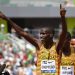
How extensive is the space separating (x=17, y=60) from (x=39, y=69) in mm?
7487

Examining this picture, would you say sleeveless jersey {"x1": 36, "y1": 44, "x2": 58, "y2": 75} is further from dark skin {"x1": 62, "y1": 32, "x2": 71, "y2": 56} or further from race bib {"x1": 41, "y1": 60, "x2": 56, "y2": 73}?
dark skin {"x1": 62, "y1": 32, "x2": 71, "y2": 56}

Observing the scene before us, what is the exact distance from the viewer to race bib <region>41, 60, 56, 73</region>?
851cm

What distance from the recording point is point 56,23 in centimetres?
2898

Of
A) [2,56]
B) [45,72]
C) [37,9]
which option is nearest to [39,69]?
[45,72]

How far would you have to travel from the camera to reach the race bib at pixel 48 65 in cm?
851

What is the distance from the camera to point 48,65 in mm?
8672

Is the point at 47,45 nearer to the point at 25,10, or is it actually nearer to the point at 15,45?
the point at 15,45

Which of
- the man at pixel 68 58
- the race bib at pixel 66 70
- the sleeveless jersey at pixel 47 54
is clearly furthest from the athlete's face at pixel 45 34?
the race bib at pixel 66 70

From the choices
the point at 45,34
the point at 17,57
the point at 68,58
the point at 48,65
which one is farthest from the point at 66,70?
the point at 17,57

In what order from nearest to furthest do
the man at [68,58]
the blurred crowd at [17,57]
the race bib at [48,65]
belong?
the man at [68,58], the race bib at [48,65], the blurred crowd at [17,57]

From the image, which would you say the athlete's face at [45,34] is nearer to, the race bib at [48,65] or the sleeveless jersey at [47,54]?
the sleeveless jersey at [47,54]

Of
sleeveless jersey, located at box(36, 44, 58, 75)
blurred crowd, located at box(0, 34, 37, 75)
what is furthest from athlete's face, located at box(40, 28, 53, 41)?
blurred crowd, located at box(0, 34, 37, 75)

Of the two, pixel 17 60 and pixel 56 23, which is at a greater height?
pixel 56 23

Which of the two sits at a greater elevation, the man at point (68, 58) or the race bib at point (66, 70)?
the man at point (68, 58)
